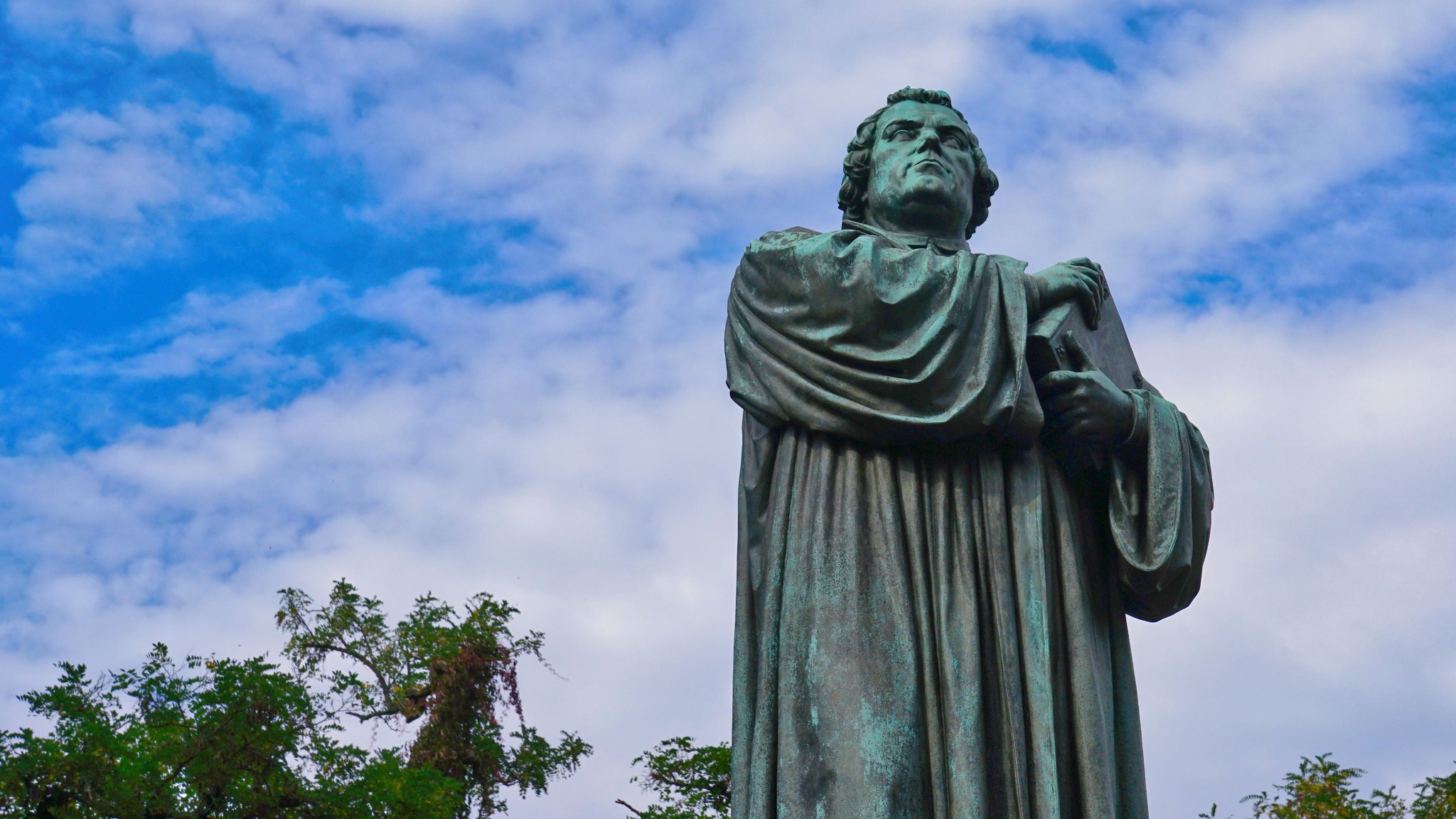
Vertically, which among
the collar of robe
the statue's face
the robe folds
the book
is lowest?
the robe folds

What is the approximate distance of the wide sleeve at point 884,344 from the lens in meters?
7.16

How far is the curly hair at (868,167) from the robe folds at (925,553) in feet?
2.53

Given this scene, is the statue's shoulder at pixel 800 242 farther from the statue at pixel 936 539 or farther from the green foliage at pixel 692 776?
the green foliage at pixel 692 776

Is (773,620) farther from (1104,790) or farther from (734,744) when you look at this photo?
(1104,790)

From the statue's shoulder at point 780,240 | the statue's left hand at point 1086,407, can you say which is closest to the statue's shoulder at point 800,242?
the statue's shoulder at point 780,240

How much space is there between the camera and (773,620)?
23.4 feet

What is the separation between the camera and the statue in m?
6.73

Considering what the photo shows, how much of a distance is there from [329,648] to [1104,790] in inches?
773

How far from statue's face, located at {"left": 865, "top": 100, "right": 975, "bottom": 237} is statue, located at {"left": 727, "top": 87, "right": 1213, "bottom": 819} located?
375mm

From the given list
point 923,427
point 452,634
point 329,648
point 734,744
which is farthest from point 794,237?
point 329,648

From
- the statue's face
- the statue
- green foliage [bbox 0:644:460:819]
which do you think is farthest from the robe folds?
green foliage [bbox 0:644:460:819]

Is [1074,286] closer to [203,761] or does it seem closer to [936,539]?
[936,539]

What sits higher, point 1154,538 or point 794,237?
point 794,237

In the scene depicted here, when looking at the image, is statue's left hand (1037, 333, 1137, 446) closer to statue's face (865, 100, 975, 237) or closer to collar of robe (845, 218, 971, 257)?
collar of robe (845, 218, 971, 257)
